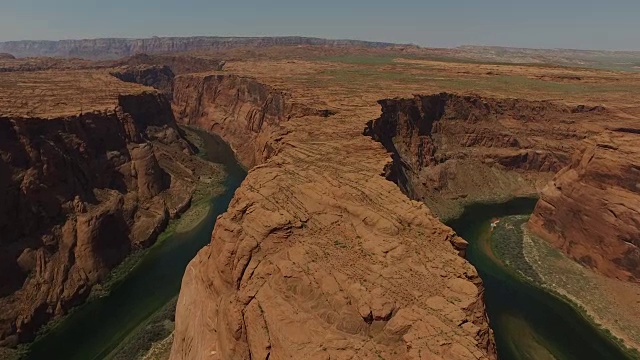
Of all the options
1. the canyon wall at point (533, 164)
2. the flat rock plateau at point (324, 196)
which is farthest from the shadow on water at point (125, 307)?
the canyon wall at point (533, 164)

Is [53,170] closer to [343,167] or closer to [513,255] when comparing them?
[343,167]

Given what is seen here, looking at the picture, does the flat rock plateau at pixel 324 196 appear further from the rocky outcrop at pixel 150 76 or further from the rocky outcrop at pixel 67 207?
the rocky outcrop at pixel 150 76

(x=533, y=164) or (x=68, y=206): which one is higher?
(x=68, y=206)

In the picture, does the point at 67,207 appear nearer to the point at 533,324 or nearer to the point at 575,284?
the point at 533,324

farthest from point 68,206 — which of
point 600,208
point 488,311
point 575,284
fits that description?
point 600,208

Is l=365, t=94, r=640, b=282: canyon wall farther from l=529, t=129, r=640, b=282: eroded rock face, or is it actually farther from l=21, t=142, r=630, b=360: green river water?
l=21, t=142, r=630, b=360: green river water

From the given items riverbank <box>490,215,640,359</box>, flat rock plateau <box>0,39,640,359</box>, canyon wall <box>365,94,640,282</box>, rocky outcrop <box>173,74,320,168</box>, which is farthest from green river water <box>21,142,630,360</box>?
rocky outcrop <box>173,74,320,168</box>
